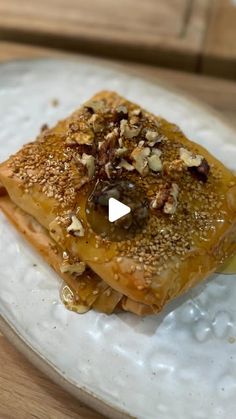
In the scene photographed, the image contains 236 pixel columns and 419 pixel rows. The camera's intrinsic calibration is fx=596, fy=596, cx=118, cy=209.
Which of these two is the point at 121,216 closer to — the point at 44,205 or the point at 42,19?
the point at 44,205

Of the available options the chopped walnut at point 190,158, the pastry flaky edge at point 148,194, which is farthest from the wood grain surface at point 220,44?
the chopped walnut at point 190,158

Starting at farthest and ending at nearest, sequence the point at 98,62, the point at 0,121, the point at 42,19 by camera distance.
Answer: the point at 42,19 → the point at 98,62 → the point at 0,121

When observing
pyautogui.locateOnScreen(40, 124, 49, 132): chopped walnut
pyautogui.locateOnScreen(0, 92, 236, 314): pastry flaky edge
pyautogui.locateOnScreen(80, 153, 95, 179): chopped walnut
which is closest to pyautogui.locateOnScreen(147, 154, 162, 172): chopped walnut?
pyautogui.locateOnScreen(0, 92, 236, 314): pastry flaky edge

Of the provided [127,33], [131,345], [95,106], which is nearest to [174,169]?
[95,106]

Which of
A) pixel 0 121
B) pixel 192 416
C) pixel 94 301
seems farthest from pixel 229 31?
pixel 192 416

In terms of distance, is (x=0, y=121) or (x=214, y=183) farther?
(x=0, y=121)

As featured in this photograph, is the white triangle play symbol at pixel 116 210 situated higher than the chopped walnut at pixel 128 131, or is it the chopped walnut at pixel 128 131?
the chopped walnut at pixel 128 131

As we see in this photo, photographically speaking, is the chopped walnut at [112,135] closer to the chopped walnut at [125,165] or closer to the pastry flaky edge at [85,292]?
the chopped walnut at [125,165]
